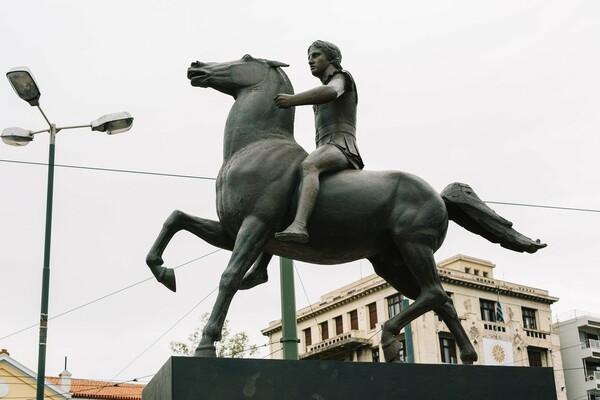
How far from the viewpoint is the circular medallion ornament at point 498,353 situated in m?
56.2

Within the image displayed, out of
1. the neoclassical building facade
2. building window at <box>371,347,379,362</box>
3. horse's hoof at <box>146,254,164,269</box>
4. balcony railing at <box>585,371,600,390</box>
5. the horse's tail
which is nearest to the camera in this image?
horse's hoof at <box>146,254,164,269</box>

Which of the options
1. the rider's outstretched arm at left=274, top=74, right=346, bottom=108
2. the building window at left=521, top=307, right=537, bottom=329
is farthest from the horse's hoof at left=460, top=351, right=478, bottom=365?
the building window at left=521, top=307, right=537, bottom=329

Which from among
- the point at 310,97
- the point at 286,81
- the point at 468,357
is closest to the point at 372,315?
the point at 468,357

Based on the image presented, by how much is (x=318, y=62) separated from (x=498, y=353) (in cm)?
5065

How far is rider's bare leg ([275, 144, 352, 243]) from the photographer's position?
7.33m

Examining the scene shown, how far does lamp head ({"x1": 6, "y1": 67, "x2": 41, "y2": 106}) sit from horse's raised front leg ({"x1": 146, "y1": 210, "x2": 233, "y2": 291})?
9.70m

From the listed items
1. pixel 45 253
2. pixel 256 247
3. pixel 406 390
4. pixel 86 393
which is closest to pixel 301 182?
pixel 256 247

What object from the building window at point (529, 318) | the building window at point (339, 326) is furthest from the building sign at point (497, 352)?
the building window at point (339, 326)

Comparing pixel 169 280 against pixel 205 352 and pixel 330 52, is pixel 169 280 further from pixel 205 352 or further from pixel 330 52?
pixel 330 52

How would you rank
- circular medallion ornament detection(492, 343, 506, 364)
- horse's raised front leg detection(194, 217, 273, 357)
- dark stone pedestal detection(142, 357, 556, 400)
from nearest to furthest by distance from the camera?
dark stone pedestal detection(142, 357, 556, 400)
horse's raised front leg detection(194, 217, 273, 357)
circular medallion ornament detection(492, 343, 506, 364)

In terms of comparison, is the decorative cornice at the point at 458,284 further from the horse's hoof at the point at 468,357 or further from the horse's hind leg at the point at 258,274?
the horse's hind leg at the point at 258,274

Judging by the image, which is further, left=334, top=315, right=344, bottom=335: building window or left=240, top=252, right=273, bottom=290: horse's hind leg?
left=334, top=315, right=344, bottom=335: building window

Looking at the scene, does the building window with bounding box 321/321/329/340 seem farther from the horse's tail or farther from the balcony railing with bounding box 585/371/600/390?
the horse's tail

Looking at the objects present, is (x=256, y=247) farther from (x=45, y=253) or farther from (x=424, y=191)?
(x=45, y=253)
